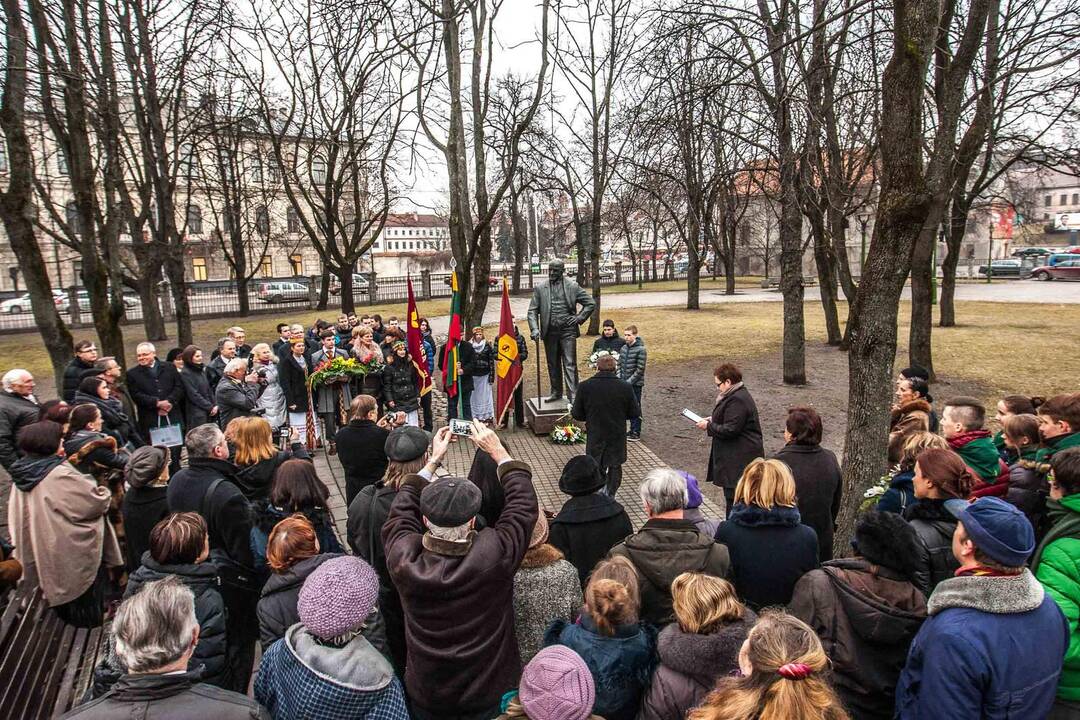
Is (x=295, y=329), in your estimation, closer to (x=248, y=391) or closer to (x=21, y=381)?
(x=248, y=391)

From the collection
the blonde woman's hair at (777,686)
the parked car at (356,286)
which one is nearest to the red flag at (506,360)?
the blonde woman's hair at (777,686)

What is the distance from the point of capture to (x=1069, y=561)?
2689 mm

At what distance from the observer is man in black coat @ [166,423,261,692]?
360cm

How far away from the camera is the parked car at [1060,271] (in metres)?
39.9

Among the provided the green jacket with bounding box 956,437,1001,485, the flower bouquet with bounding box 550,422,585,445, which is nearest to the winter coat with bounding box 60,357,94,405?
the flower bouquet with bounding box 550,422,585,445

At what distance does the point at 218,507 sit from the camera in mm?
3871

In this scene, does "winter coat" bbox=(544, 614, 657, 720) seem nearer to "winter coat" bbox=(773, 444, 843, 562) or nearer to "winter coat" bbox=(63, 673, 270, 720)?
"winter coat" bbox=(63, 673, 270, 720)

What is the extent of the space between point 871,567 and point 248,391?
7.33 meters

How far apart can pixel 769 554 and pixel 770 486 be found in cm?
34

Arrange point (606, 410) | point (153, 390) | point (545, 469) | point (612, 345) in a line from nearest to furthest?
point (606, 410)
point (153, 390)
point (545, 469)
point (612, 345)

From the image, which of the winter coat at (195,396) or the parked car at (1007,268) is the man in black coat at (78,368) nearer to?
the winter coat at (195,396)

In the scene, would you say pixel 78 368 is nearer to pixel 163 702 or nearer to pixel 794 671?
pixel 163 702

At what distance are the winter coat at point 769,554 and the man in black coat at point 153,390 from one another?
711 cm

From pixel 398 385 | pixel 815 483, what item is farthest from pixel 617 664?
pixel 398 385
